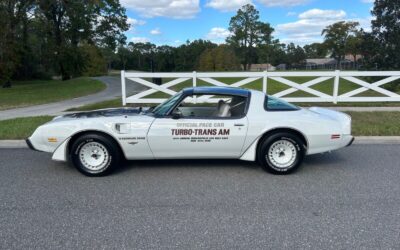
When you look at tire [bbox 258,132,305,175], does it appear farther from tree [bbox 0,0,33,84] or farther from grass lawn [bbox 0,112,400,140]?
tree [bbox 0,0,33,84]

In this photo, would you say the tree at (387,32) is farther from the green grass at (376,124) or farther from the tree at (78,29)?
the tree at (78,29)

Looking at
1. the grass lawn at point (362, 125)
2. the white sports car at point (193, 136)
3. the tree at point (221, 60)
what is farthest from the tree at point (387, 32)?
the tree at point (221, 60)

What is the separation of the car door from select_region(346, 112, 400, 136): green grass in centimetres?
386

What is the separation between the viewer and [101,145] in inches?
199

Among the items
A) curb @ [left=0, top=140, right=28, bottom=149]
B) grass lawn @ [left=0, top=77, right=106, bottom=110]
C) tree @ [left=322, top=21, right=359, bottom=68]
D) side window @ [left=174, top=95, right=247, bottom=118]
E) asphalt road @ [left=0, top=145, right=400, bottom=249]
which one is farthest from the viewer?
tree @ [left=322, top=21, right=359, bottom=68]

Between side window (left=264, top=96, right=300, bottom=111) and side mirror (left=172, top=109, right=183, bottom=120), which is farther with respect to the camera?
side window (left=264, top=96, right=300, bottom=111)

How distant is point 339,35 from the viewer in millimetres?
92125

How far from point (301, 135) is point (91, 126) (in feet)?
10.3

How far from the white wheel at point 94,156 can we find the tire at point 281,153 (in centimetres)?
233

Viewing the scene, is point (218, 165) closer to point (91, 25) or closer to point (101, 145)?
point (101, 145)

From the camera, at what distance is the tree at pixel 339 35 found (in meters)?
90.2

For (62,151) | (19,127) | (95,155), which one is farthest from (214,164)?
(19,127)

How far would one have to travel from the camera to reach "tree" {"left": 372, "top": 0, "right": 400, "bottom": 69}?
20734mm

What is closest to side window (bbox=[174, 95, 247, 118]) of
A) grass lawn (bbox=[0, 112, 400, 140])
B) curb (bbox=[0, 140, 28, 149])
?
grass lawn (bbox=[0, 112, 400, 140])
